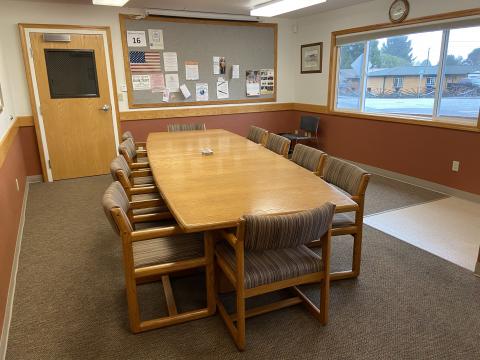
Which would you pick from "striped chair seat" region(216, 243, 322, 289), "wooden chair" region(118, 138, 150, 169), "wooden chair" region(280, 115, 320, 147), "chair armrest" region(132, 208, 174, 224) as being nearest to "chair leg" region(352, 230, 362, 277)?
"striped chair seat" region(216, 243, 322, 289)

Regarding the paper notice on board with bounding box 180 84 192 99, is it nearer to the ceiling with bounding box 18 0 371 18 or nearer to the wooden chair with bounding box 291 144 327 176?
the ceiling with bounding box 18 0 371 18

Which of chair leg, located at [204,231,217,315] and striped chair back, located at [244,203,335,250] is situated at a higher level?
striped chair back, located at [244,203,335,250]

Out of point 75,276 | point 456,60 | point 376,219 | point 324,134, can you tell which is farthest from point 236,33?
point 75,276

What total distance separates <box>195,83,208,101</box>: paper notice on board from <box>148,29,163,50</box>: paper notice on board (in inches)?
31.2

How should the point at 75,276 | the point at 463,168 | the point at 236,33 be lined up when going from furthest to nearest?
the point at 236,33
the point at 463,168
the point at 75,276

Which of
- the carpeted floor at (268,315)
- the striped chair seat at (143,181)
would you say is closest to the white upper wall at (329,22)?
the carpeted floor at (268,315)

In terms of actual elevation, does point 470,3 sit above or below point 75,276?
above

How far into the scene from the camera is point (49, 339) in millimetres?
1879

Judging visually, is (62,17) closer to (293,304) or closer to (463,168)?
(293,304)

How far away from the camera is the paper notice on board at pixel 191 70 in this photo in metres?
5.36

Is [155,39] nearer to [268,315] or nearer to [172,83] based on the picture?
[172,83]

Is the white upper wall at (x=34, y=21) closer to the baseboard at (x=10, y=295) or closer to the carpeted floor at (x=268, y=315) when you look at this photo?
the baseboard at (x=10, y=295)

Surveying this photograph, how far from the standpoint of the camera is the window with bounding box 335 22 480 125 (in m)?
3.75

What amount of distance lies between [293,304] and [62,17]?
461cm
